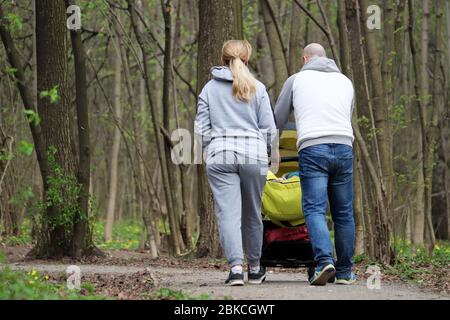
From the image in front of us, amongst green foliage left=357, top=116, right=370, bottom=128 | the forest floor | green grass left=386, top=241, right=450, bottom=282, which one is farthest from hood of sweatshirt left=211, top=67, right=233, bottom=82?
green foliage left=357, top=116, right=370, bottom=128

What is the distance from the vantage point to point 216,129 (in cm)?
780

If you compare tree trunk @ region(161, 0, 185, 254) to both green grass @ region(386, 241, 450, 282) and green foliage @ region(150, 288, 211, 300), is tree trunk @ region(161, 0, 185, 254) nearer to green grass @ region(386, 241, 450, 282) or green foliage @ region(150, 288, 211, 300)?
green grass @ region(386, 241, 450, 282)

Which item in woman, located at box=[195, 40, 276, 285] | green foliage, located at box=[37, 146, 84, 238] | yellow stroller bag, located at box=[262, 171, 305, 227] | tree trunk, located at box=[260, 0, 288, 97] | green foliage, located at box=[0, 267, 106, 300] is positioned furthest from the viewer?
tree trunk, located at box=[260, 0, 288, 97]

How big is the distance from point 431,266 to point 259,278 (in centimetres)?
326

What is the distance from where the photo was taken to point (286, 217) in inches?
327

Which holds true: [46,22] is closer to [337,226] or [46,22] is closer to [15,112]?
[337,226]

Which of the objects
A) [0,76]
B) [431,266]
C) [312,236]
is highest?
[0,76]

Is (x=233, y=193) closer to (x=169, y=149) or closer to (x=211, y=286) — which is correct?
(x=211, y=286)

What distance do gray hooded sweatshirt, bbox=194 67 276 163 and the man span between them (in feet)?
1.04

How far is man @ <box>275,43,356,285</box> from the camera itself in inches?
306

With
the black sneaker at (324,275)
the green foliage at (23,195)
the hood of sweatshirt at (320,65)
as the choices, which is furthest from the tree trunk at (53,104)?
the black sneaker at (324,275)

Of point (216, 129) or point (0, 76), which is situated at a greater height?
point (0, 76)

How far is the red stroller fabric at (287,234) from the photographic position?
8.52 metres

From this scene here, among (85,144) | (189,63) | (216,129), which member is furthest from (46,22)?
(189,63)
